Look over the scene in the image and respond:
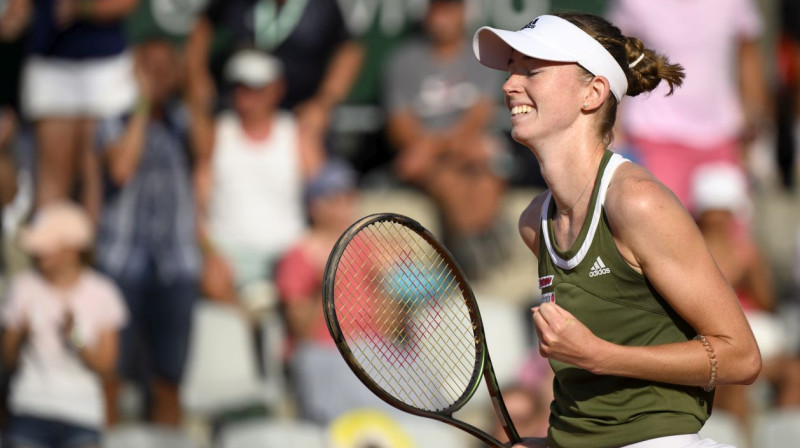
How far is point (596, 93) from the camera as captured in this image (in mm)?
2760

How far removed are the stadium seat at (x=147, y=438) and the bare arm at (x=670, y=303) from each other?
180 inches

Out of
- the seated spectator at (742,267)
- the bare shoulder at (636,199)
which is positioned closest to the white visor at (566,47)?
the bare shoulder at (636,199)

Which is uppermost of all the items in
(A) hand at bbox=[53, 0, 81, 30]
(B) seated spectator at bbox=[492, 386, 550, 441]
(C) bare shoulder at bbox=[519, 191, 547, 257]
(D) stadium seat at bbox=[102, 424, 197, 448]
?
(A) hand at bbox=[53, 0, 81, 30]

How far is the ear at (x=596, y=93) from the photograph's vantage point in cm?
274

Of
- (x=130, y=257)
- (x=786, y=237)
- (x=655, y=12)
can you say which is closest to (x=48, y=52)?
(x=130, y=257)

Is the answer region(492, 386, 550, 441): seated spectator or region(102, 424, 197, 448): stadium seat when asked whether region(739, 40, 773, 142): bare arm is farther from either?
region(102, 424, 197, 448): stadium seat

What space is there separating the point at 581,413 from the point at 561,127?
67cm

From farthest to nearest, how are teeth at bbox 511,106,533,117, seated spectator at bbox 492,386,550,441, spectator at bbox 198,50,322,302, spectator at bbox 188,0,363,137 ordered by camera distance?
spectator at bbox 188,0,363,137 → spectator at bbox 198,50,322,302 → seated spectator at bbox 492,386,550,441 → teeth at bbox 511,106,533,117

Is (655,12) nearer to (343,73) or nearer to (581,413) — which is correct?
(343,73)

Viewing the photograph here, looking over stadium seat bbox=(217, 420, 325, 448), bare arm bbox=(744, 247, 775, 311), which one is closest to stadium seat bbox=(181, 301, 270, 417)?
stadium seat bbox=(217, 420, 325, 448)

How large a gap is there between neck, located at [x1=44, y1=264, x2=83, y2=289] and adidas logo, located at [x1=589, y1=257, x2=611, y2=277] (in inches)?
185

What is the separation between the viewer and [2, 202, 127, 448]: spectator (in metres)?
6.61

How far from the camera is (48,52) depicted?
7.27 m

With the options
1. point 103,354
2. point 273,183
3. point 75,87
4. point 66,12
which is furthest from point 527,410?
point 66,12
